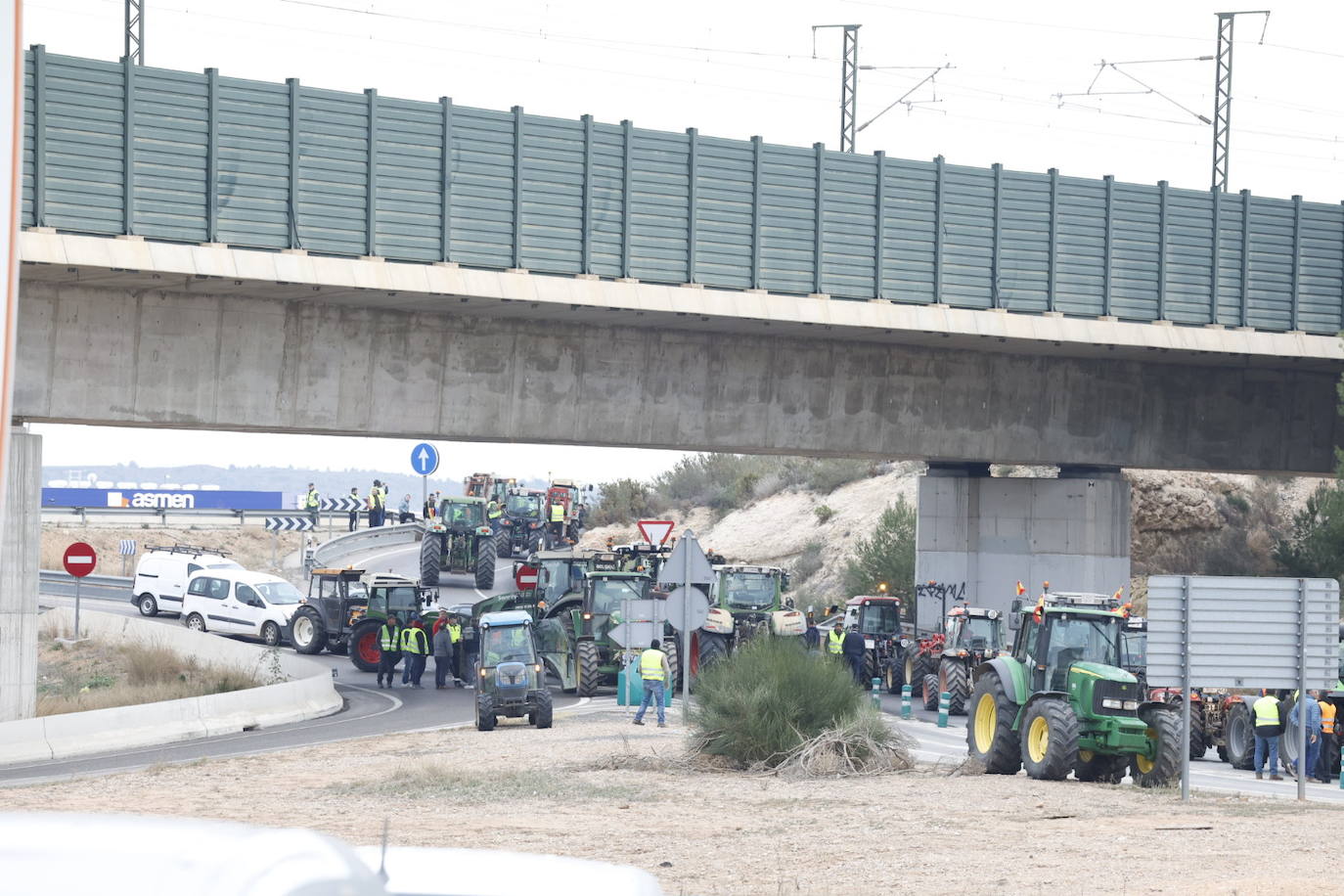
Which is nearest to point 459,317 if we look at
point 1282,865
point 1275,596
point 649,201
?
point 649,201

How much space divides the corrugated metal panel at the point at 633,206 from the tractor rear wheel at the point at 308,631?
14.9 meters

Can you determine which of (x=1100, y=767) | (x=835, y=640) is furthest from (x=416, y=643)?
(x=1100, y=767)

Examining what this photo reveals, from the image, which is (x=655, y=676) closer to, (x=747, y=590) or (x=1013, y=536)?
(x=747, y=590)

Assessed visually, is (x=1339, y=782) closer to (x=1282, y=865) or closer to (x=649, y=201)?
(x=1282, y=865)

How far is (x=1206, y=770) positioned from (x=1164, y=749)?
224 inches

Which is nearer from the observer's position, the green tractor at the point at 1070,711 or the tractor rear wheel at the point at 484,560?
the green tractor at the point at 1070,711

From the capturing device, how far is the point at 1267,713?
2134cm

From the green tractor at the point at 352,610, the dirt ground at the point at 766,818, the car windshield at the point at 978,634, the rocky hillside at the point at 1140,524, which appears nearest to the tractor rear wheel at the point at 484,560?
the green tractor at the point at 352,610

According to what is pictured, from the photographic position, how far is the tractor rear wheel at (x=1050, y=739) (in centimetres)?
1769

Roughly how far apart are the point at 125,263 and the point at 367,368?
199 inches

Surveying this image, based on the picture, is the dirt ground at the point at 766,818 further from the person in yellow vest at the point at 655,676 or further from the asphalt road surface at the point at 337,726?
the person in yellow vest at the point at 655,676

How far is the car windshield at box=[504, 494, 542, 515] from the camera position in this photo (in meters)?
62.0

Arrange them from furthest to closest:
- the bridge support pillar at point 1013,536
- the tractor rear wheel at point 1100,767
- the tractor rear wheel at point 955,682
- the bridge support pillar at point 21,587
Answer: the bridge support pillar at point 1013,536
the tractor rear wheel at point 955,682
the bridge support pillar at point 21,587
the tractor rear wheel at point 1100,767

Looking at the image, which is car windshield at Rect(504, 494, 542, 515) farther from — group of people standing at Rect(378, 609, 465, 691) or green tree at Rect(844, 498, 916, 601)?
group of people standing at Rect(378, 609, 465, 691)
